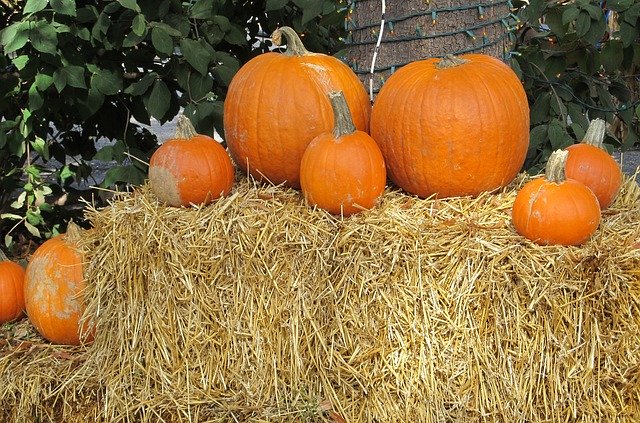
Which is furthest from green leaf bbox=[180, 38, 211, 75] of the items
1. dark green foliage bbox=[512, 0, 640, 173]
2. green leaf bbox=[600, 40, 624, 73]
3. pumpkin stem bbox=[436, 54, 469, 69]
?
green leaf bbox=[600, 40, 624, 73]

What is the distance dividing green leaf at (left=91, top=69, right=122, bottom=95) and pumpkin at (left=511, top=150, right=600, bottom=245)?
1.92 m

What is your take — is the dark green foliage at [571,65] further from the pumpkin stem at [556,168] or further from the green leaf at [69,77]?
the green leaf at [69,77]

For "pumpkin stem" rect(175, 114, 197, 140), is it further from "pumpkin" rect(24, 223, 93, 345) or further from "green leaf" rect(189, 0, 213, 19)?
"green leaf" rect(189, 0, 213, 19)

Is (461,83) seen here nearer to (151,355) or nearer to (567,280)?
(567,280)

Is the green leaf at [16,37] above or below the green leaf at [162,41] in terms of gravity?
above

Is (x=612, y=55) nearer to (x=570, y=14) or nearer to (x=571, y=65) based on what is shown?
(x=571, y=65)

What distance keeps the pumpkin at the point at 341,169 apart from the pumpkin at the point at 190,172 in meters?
0.32

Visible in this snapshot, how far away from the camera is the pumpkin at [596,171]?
2.69 meters

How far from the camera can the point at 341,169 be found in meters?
2.49

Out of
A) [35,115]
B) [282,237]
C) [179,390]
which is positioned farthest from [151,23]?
[179,390]


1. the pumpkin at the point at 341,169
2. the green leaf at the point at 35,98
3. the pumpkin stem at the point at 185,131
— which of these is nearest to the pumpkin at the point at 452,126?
the pumpkin at the point at 341,169

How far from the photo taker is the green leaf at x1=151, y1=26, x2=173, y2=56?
3.20 metres

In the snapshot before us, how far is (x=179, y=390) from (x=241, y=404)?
0.71ft

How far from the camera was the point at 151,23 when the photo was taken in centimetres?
330
